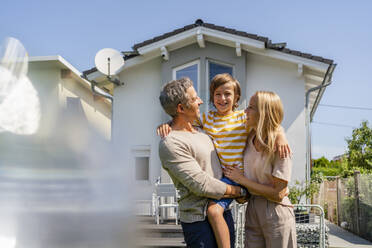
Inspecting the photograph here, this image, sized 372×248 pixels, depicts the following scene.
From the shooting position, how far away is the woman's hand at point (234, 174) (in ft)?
5.55

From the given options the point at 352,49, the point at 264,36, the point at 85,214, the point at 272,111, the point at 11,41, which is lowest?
the point at 85,214

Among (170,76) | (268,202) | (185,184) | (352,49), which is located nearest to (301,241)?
(268,202)

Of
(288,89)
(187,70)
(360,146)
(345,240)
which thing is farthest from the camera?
(360,146)

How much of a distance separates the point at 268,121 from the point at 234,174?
30 centimetres

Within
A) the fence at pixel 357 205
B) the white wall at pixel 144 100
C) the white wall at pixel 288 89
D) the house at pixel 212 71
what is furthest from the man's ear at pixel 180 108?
the fence at pixel 357 205

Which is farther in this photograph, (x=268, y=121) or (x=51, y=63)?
(x=268, y=121)

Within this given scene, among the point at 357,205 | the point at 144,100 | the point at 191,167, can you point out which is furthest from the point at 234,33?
the point at 191,167

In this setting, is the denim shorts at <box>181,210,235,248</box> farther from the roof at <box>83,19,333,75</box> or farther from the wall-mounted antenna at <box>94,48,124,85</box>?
the roof at <box>83,19,333,75</box>

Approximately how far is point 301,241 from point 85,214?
4.00m

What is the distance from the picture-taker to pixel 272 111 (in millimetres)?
1767

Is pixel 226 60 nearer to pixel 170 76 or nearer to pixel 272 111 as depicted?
pixel 170 76

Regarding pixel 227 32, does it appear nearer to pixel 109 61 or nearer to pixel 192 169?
pixel 109 61

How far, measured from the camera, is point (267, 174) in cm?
178

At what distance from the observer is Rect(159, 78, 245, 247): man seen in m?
1.63
